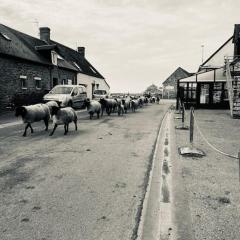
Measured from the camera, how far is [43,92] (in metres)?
30.1

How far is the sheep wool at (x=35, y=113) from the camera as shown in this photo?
12.4 metres

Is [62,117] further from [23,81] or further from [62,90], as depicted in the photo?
[23,81]

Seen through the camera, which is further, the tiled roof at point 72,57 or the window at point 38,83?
the tiled roof at point 72,57

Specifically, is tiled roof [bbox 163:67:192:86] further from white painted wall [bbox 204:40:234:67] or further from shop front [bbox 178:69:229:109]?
shop front [bbox 178:69:229:109]

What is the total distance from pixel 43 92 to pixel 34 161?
23091mm

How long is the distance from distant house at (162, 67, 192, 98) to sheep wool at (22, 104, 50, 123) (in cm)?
6866

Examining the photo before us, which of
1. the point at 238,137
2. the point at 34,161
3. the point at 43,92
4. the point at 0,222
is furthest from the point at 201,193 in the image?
the point at 43,92

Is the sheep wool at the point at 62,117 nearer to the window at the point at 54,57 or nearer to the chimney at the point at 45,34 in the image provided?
the window at the point at 54,57

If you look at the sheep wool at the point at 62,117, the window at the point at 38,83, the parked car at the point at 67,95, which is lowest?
the sheep wool at the point at 62,117

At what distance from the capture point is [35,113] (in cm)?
1270

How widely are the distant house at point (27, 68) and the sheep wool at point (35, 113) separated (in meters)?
11.0

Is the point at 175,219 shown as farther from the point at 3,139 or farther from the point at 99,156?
the point at 3,139

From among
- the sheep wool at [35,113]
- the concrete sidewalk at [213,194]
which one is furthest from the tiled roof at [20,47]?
the concrete sidewalk at [213,194]

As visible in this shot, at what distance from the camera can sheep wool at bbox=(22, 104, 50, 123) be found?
12381 millimetres
